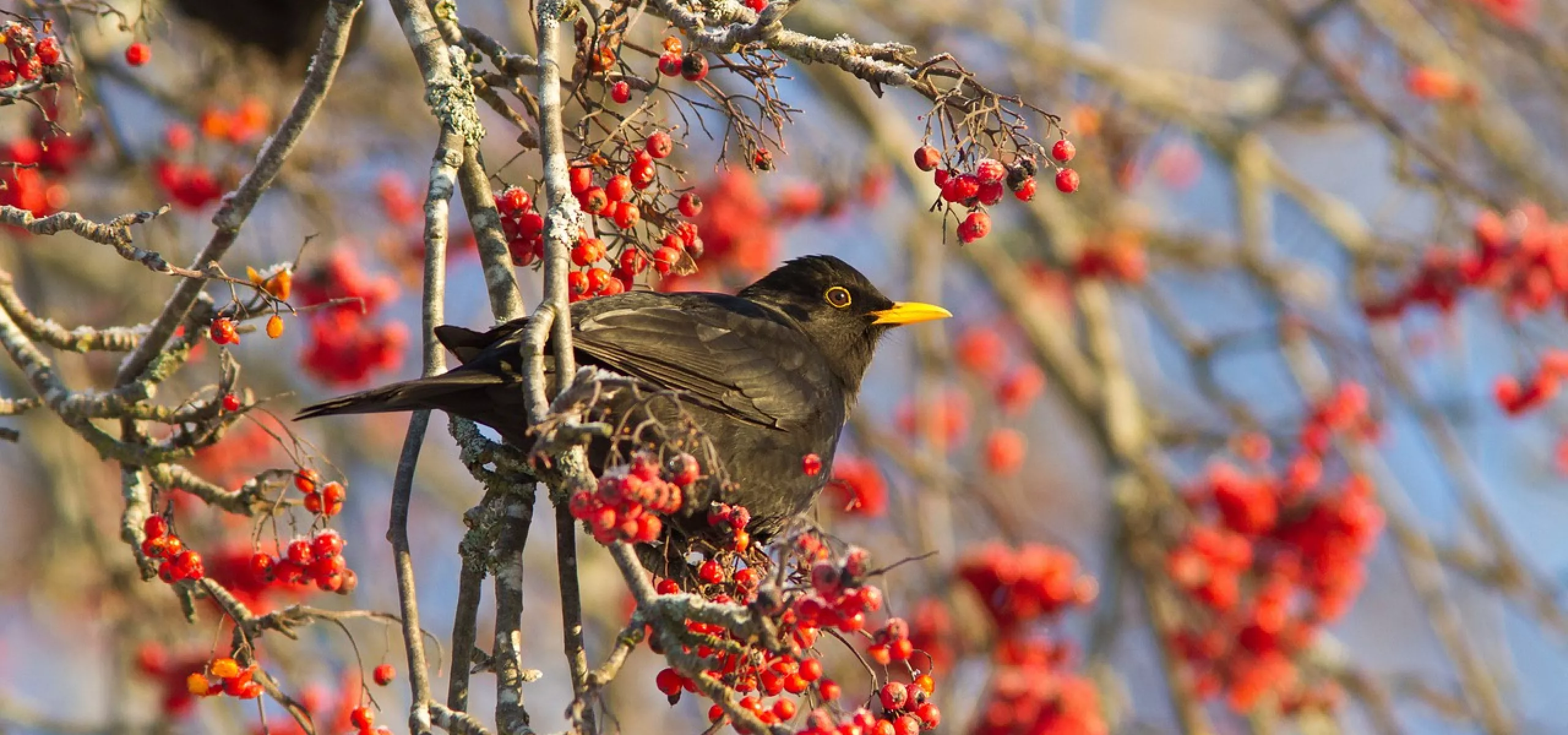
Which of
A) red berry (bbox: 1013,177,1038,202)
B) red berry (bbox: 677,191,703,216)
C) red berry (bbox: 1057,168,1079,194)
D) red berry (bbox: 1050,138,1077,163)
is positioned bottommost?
red berry (bbox: 1057,168,1079,194)

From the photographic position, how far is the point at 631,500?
1851mm

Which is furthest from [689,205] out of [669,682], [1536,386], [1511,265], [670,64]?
[1536,386]

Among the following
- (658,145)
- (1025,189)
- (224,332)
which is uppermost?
(658,145)

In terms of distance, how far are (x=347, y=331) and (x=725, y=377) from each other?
1.55 m

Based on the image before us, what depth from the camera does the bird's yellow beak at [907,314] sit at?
3.93 metres

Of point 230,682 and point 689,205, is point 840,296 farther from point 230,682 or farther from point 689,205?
point 230,682

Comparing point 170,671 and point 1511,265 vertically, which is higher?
point 1511,265

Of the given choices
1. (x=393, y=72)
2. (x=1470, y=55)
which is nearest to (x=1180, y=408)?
(x=1470, y=55)

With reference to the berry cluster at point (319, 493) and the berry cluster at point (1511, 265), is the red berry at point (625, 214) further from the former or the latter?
the berry cluster at point (1511, 265)

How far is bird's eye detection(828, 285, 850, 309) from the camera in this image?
4.11 metres

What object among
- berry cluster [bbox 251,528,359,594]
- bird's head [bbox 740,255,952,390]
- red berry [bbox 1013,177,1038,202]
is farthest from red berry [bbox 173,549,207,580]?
bird's head [bbox 740,255,952,390]

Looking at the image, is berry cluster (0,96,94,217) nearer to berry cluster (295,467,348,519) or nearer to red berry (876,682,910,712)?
berry cluster (295,467,348,519)

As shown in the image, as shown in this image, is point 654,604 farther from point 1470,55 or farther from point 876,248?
point 876,248

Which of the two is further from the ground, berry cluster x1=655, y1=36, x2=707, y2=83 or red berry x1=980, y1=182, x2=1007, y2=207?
berry cluster x1=655, y1=36, x2=707, y2=83
